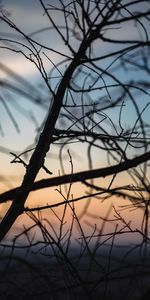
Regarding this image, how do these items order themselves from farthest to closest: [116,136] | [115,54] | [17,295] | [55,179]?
1. [17,295]
2. [116,136]
3. [115,54]
4. [55,179]

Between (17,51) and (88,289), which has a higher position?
(17,51)

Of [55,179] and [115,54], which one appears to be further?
[115,54]

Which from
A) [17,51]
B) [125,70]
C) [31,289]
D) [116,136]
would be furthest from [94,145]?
[31,289]

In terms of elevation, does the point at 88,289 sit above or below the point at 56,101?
below

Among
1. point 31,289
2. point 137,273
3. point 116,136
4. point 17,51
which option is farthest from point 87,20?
point 31,289

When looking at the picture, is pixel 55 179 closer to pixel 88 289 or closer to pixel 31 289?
pixel 88 289

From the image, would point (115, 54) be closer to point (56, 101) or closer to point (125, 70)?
point (125, 70)

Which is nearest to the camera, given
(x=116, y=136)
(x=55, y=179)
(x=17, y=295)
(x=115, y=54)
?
(x=55, y=179)

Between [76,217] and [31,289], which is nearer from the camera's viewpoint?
[76,217]

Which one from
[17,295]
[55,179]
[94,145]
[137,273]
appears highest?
[94,145]
